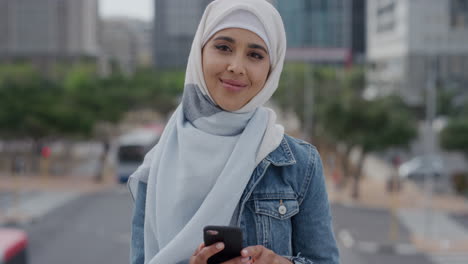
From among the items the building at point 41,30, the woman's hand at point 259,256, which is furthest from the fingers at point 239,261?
the building at point 41,30

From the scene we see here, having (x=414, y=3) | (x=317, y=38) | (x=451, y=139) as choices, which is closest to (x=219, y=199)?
(x=451, y=139)

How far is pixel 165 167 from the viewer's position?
209 centimetres

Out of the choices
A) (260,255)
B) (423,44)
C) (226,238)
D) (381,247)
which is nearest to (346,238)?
(381,247)

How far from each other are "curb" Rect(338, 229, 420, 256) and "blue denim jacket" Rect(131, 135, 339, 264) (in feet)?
53.7

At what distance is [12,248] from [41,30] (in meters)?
83.0

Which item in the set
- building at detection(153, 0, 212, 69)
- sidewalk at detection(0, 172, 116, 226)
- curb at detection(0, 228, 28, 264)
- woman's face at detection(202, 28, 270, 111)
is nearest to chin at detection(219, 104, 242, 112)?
woman's face at detection(202, 28, 270, 111)

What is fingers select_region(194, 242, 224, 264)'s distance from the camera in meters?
1.77

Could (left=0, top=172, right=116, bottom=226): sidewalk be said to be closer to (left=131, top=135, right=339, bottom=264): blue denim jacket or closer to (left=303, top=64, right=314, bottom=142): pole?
(left=303, top=64, right=314, bottom=142): pole

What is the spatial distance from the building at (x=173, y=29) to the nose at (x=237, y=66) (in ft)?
305

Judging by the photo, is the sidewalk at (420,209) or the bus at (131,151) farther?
the bus at (131,151)

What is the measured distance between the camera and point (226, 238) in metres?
1.77

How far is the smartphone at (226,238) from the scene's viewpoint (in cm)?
175

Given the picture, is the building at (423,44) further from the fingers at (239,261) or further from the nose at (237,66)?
the fingers at (239,261)

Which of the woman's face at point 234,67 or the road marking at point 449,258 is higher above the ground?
the woman's face at point 234,67
